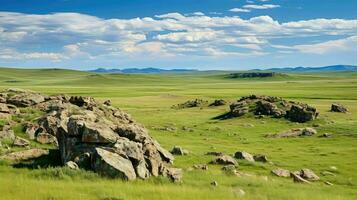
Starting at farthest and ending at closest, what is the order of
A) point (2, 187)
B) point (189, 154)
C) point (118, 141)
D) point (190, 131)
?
point (190, 131), point (189, 154), point (118, 141), point (2, 187)

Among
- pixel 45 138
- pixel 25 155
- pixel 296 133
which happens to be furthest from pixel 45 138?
pixel 296 133

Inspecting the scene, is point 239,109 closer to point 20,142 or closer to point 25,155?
point 20,142

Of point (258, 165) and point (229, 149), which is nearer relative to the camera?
point (258, 165)

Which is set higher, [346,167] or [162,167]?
[162,167]

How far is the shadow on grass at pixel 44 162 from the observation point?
26.9 metres

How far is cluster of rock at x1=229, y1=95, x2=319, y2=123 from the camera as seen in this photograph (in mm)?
81312

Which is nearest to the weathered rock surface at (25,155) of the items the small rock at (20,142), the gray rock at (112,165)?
the small rock at (20,142)

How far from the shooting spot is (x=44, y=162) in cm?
2798

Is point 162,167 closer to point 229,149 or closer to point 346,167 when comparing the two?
Result: point 346,167

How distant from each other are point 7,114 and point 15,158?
13.3m

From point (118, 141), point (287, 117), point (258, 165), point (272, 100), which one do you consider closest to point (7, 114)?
point (118, 141)

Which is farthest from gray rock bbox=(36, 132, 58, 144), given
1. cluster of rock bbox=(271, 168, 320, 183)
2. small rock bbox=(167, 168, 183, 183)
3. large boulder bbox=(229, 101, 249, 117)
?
large boulder bbox=(229, 101, 249, 117)

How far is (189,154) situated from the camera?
42812 mm

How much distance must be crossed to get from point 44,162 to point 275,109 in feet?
213
